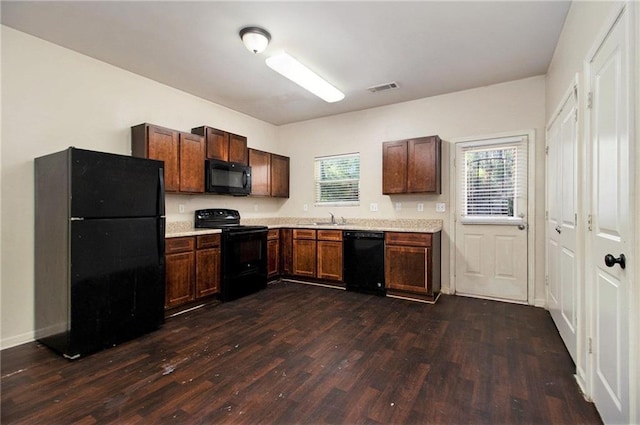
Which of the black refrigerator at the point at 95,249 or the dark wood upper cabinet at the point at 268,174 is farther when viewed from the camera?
the dark wood upper cabinet at the point at 268,174

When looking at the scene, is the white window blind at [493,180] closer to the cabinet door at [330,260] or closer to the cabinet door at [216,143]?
the cabinet door at [330,260]

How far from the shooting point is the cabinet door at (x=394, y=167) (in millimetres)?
4184

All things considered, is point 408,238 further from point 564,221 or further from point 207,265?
point 207,265

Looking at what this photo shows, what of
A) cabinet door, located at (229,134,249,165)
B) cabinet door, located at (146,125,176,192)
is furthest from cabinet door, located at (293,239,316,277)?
cabinet door, located at (146,125,176,192)

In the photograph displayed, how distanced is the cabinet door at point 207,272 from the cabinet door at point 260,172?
1370 millimetres

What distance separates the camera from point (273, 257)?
477 centimetres

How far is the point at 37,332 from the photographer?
272 cm

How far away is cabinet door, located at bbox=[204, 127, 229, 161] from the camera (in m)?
4.01

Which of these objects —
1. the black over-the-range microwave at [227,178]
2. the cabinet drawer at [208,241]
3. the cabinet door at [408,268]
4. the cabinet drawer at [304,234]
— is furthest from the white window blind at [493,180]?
the cabinet drawer at [208,241]

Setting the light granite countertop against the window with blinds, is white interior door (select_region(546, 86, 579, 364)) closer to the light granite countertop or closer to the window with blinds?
the light granite countertop

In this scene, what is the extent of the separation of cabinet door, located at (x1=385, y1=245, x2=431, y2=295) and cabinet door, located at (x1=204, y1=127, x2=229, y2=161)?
8.55ft

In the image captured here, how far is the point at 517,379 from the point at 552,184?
1947 mm

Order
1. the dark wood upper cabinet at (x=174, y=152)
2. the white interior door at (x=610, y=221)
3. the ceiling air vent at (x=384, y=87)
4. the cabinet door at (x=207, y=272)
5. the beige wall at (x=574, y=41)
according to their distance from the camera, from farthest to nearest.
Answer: the ceiling air vent at (x=384, y=87), the cabinet door at (x=207, y=272), the dark wood upper cabinet at (x=174, y=152), the beige wall at (x=574, y=41), the white interior door at (x=610, y=221)

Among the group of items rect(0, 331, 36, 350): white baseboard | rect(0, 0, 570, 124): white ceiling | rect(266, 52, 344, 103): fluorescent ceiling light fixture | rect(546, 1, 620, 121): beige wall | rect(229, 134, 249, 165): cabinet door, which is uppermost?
rect(0, 0, 570, 124): white ceiling
